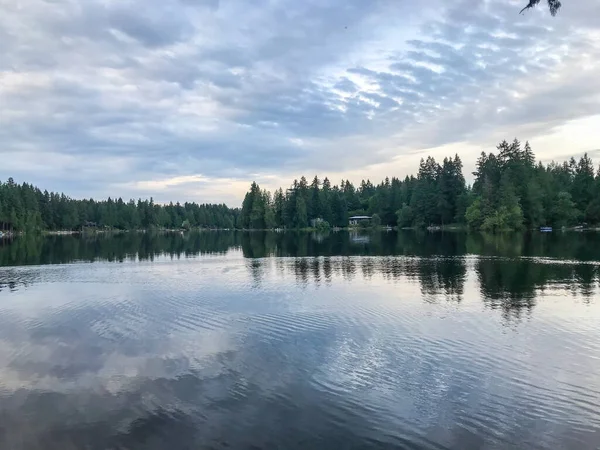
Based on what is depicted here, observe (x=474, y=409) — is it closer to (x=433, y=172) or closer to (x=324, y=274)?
(x=324, y=274)

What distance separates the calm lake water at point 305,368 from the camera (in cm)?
1075

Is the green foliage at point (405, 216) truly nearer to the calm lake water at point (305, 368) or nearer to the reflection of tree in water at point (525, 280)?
the reflection of tree in water at point (525, 280)

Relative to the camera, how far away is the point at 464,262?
47062 mm

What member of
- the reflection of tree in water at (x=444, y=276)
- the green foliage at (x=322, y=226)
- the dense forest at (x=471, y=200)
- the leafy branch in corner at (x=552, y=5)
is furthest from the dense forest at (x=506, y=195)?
the leafy branch in corner at (x=552, y=5)

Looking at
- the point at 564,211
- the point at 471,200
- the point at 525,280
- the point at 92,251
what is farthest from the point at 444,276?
the point at 471,200

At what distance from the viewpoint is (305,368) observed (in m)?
15.1

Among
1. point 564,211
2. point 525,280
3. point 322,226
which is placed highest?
point 564,211

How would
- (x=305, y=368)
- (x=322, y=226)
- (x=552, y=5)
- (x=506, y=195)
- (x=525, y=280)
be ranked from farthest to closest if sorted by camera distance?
(x=322, y=226) → (x=506, y=195) → (x=525, y=280) → (x=305, y=368) → (x=552, y=5)

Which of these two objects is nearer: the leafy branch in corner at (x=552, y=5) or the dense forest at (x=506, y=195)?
the leafy branch in corner at (x=552, y=5)

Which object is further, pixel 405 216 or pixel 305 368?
pixel 405 216

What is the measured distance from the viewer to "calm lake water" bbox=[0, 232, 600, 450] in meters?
10.8

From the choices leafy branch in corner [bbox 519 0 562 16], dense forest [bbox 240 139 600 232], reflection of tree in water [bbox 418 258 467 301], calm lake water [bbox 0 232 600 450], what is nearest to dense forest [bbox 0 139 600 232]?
dense forest [bbox 240 139 600 232]

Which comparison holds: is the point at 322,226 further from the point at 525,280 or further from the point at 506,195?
the point at 525,280

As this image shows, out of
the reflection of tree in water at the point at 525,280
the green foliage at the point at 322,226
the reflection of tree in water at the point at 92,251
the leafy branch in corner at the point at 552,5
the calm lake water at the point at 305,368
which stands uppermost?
the leafy branch in corner at the point at 552,5
